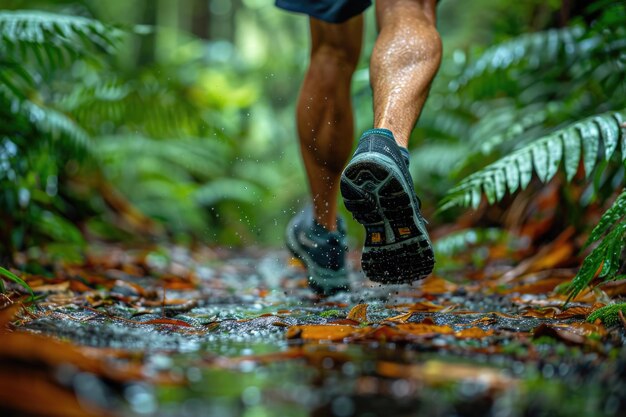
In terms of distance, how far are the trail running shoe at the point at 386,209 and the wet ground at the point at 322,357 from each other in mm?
148

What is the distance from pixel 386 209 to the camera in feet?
5.93

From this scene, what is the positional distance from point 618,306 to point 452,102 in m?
4.32

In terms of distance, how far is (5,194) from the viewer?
2.80m

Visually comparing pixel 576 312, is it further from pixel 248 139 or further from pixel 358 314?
pixel 248 139

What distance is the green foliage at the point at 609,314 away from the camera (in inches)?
61.0

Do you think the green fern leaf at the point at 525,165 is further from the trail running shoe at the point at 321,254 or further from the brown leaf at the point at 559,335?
the brown leaf at the point at 559,335

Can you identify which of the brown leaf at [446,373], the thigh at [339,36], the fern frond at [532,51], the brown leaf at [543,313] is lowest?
the brown leaf at [446,373]

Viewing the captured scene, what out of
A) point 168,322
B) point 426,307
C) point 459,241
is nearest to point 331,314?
point 426,307

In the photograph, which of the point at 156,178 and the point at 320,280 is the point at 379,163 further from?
the point at 156,178

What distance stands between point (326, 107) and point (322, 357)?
1.61 meters

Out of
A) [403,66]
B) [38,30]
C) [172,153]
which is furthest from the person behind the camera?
[172,153]

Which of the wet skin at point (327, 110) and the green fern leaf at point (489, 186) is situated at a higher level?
the wet skin at point (327, 110)

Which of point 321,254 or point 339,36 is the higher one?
point 339,36

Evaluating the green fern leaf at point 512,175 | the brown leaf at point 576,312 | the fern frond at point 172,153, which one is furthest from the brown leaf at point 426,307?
the fern frond at point 172,153
